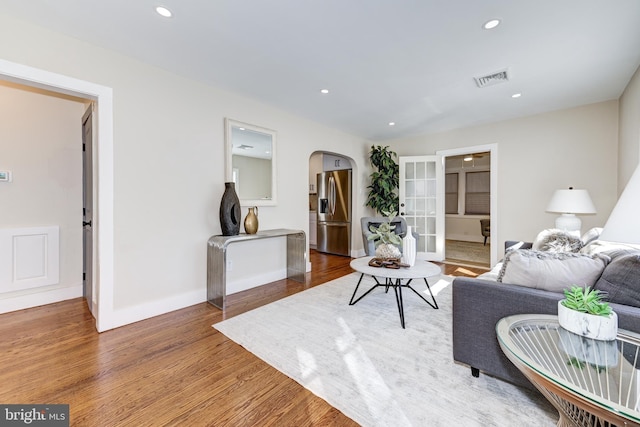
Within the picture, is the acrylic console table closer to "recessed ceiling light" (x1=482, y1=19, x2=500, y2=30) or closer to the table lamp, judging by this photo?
"recessed ceiling light" (x1=482, y1=19, x2=500, y2=30)

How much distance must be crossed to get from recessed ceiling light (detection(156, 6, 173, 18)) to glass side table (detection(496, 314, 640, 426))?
2.79 m

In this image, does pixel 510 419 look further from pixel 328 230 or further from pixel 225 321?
pixel 328 230

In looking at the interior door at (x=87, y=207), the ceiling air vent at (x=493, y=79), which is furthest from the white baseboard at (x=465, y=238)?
the interior door at (x=87, y=207)

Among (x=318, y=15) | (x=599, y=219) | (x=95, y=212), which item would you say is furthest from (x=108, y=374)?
(x=599, y=219)

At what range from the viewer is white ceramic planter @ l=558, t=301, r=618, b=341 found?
1104 millimetres

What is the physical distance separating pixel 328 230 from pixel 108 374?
441cm

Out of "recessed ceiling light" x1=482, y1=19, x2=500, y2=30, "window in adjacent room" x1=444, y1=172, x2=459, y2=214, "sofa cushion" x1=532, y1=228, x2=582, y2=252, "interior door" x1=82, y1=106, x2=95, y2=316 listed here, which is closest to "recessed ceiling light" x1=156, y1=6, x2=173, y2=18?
"interior door" x1=82, y1=106, x2=95, y2=316

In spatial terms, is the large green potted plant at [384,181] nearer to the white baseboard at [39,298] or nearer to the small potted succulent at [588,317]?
the small potted succulent at [588,317]

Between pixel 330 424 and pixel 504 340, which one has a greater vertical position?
pixel 504 340

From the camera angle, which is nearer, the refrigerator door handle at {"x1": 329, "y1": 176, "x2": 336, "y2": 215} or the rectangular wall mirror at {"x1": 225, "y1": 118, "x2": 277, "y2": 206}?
the rectangular wall mirror at {"x1": 225, "y1": 118, "x2": 277, "y2": 206}

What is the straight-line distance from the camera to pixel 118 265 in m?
2.47

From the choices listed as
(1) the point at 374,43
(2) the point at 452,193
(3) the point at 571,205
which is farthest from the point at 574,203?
(2) the point at 452,193

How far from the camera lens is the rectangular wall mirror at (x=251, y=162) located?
327 centimetres

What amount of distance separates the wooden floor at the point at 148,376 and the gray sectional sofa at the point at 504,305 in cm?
92
